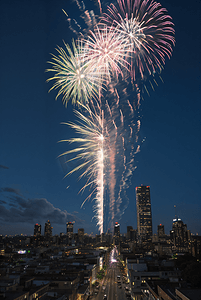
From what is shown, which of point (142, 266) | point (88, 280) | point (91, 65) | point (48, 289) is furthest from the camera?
point (142, 266)

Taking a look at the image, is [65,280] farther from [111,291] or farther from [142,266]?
[142,266]

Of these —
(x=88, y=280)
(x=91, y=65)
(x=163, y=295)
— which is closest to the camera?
(x=163, y=295)

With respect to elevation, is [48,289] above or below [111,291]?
above

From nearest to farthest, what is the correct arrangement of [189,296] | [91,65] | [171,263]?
[189,296], [91,65], [171,263]

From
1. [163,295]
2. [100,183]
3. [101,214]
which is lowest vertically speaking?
[163,295]

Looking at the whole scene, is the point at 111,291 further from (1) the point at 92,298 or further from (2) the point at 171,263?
(2) the point at 171,263

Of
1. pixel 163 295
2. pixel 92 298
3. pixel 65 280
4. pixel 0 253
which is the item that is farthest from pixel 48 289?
pixel 0 253

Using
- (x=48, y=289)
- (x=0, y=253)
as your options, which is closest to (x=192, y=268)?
(x=48, y=289)

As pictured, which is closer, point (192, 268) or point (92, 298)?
point (192, 268)

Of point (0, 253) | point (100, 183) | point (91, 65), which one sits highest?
point (91, 65)
